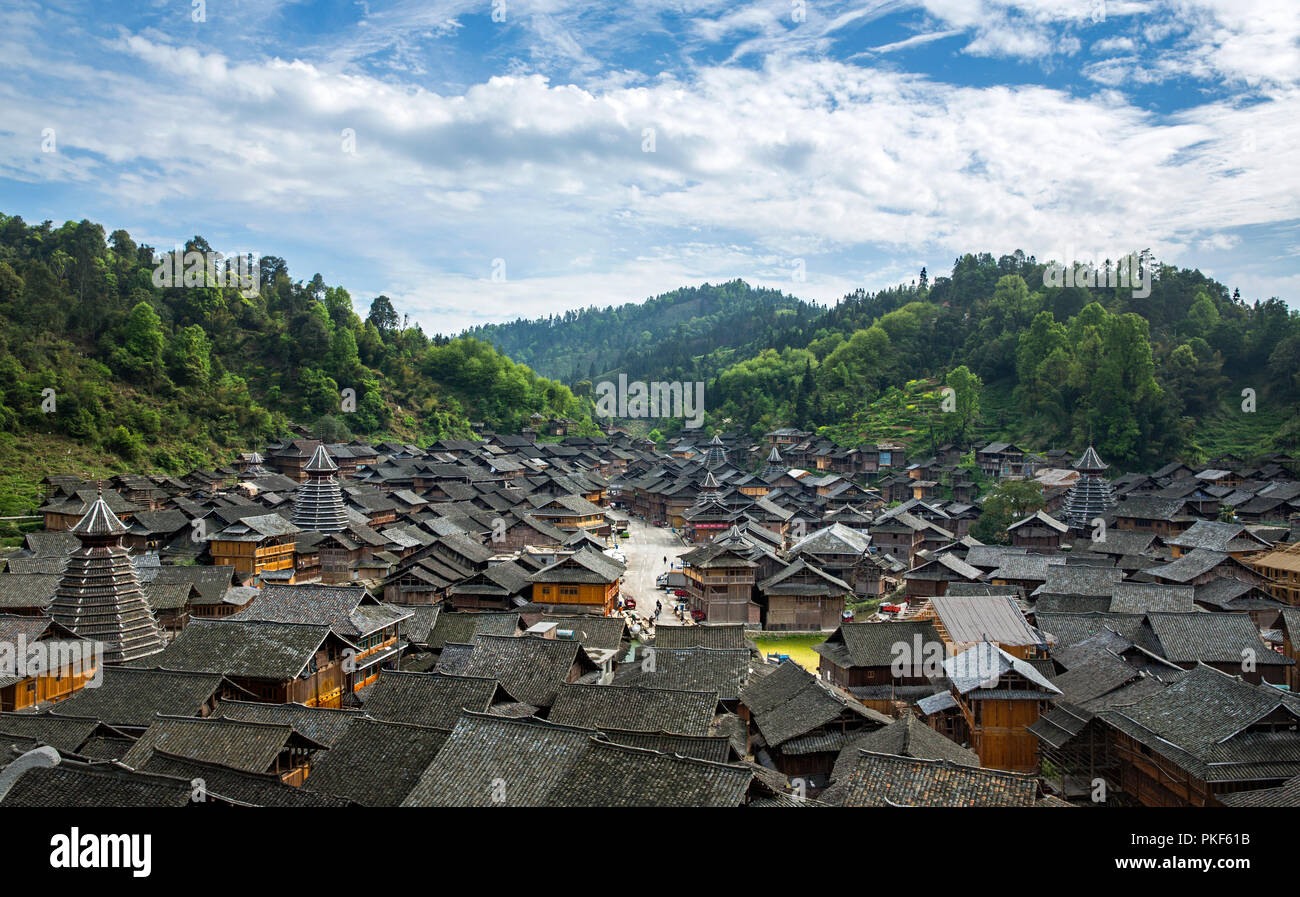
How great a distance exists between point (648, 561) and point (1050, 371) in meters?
54.7

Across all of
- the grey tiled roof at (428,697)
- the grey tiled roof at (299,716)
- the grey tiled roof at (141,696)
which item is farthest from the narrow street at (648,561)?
the grey tiled roof at (141,696)

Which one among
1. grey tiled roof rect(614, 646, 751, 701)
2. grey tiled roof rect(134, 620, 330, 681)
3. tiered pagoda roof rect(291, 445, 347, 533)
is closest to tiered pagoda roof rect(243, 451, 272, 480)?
tiered pagoda roof rect(291, 445, 347, 533)

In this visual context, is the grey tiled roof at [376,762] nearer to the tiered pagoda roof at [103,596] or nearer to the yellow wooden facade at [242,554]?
the tiered pagoda roof at [103,596]

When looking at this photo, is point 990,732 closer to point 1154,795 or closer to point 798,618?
point 1154,795

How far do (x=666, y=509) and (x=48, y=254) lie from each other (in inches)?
2882

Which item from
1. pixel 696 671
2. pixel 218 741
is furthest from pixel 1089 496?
pixel 218 741

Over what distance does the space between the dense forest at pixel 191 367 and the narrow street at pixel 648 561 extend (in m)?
35.1

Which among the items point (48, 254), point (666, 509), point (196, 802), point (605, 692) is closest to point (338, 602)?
point (605, 692)

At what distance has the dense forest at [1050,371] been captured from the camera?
77.1 meters

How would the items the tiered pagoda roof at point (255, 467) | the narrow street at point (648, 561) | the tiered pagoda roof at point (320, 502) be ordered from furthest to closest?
the tiered pagoda roof at point (255, 467), the tiered pagoda roof at point (320, 502), the narrow street at point (648, 561)

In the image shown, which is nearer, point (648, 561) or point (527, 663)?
point (527, 663)

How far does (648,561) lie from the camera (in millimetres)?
59844

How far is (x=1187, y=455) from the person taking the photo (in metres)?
73.9

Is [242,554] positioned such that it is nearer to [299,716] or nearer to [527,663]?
[527,663]
